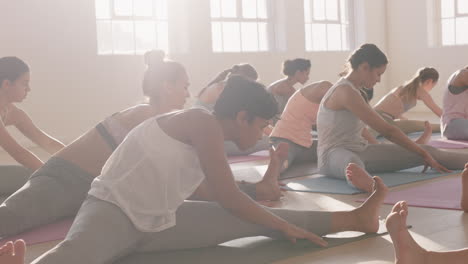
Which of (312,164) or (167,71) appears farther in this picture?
(312,164)

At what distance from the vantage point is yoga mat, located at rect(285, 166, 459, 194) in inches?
158

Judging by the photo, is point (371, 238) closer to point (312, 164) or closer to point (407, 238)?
point (407, 238)

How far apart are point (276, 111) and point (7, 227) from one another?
4.61 feet

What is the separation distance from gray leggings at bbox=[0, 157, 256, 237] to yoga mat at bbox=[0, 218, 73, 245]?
0.03 m

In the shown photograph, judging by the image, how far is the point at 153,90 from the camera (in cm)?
314

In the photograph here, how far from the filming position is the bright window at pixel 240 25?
32.7 ft

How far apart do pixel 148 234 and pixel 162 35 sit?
7104 millimetres

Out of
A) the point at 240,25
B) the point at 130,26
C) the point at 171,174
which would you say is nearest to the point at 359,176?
the point at 171,174

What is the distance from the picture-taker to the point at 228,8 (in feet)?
33.2

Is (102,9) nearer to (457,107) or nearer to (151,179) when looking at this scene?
(457,107)

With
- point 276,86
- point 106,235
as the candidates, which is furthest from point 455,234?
point 276,86

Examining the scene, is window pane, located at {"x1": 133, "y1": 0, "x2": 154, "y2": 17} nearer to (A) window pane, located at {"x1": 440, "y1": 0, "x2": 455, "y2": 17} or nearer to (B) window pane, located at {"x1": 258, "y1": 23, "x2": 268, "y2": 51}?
(B) window pane, located at {"x1": 258, "y1": 23, "x2": 268, "y2": 51}

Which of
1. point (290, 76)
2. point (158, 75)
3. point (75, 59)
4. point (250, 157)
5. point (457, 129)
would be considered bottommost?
point (250, 157)

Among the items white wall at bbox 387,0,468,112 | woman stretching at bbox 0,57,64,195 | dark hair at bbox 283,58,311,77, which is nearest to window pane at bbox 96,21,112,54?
dark hair at bbox 283,58,311,77
